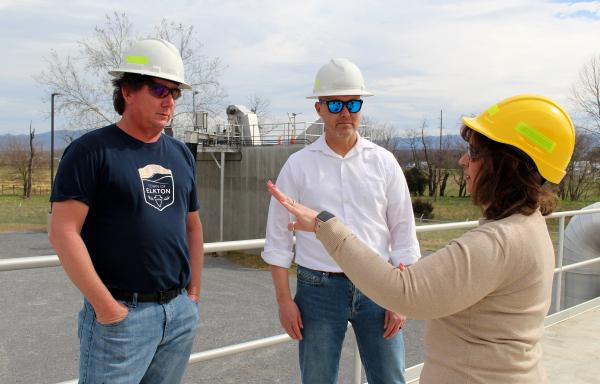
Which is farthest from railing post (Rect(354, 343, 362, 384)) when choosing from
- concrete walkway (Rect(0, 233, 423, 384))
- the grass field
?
the grass field

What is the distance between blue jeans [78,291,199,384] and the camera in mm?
1683

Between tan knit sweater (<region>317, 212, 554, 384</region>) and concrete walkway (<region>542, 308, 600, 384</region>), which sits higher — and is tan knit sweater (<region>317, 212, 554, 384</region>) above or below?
above

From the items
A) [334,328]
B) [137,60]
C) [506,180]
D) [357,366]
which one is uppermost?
[137,60]

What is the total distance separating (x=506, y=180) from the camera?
137 centimetres

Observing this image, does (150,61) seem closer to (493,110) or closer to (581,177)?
(493,110)

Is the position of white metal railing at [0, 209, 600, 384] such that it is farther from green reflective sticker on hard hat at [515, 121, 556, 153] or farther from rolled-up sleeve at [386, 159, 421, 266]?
rolled-up sleeve at [386, 159, 421, 266]

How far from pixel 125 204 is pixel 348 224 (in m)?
0.91

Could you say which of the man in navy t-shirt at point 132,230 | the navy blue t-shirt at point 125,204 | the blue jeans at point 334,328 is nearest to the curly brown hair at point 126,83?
the man in navy t-shirt at point 132,230

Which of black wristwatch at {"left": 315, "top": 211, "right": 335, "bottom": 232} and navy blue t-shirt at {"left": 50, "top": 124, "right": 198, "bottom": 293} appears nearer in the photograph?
black wristwatch at {"left": 315, "top": 211, "right": 335, "bottom": 232}

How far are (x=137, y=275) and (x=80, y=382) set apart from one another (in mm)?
397

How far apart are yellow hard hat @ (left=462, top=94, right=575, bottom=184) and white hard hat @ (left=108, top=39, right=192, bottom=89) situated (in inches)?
41.9

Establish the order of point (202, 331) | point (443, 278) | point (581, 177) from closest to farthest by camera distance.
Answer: point (443, 278) < point (202, 331) < point (581, 177)

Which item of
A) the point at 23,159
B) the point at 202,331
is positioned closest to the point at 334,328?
the point at 202,331

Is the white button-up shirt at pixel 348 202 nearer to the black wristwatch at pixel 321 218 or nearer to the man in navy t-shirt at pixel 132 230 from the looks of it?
the man in navy t-shirt at pixel 132 230
